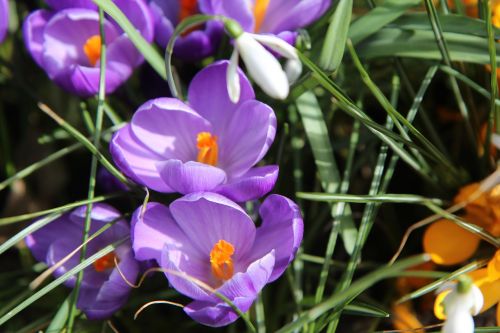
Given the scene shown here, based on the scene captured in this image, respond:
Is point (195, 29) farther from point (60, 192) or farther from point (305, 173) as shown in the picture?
point (60, 192)

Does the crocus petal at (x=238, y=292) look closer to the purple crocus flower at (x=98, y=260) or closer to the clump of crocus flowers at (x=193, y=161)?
the clump of crocus flowers at (x=193, y=161)

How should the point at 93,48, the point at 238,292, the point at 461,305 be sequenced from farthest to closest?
the point at 93,48 → the point at 238,292 → the point at 461,305

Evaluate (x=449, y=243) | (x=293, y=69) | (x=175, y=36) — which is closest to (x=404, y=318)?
(x=449, y=243)

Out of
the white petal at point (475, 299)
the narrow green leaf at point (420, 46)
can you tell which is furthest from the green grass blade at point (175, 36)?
the white petal at point (475, 299)

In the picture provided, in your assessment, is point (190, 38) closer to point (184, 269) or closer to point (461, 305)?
point (184, 269)

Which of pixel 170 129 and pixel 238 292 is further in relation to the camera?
pixel 170 129
